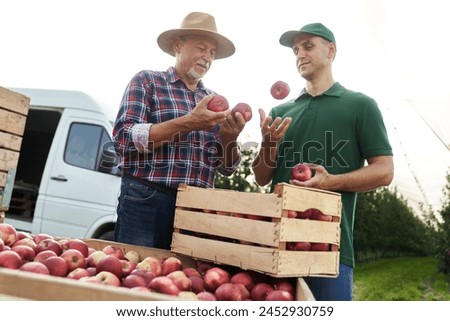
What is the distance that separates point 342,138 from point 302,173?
13.7 inches

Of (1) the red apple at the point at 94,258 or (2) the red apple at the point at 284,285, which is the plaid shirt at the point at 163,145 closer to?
(1) the red apple at the point at 94,258

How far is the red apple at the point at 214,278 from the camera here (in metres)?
2.00

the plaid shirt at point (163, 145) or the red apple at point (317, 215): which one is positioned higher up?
the plaid shirt at point (163, 145)

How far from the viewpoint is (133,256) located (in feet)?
7.55

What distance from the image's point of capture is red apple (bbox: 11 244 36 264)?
2.02 m

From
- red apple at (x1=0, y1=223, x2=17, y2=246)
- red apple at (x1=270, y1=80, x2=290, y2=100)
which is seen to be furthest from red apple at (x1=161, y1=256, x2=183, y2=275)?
red apple at (x1=270, y1=80, x2=290, y2=100)

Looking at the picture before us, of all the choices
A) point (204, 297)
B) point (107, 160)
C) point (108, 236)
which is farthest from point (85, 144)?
point (204, 297)

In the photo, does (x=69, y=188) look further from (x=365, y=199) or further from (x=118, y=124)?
(x=365, y=199)

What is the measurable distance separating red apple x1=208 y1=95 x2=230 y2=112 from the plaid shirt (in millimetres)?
226

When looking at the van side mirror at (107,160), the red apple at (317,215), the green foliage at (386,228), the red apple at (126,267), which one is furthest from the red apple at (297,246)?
the green foliage at (386,228)

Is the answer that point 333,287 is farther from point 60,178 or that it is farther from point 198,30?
point 60,178

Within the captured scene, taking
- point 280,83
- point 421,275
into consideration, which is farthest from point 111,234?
point 421,275

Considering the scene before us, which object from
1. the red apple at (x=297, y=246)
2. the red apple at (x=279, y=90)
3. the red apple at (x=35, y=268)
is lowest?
the red apple at (x=35, y=268)

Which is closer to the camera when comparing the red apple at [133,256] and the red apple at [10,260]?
the red apple at [10,260]
